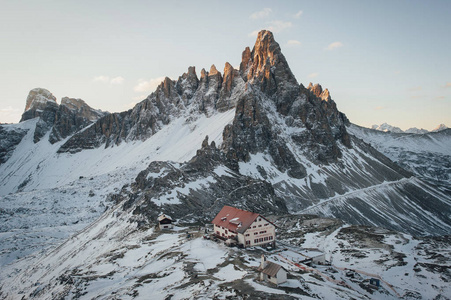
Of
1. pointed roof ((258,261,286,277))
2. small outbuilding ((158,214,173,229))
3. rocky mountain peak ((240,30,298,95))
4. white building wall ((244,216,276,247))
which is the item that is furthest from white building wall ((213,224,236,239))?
rocky mountain peak ((240,30,298,95))

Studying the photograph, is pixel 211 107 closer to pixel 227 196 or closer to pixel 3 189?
pixel 227 196

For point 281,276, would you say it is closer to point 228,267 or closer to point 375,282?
point 228,267

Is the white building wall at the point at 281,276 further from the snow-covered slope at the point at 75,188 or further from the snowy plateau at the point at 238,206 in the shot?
the snow-covered slope at the point at 75,188

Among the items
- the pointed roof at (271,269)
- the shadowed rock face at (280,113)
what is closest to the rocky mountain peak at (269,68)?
the shadowed rock face at (280,113)

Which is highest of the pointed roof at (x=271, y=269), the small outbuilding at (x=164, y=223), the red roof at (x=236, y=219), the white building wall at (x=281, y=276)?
the red roof at (x=236, y=219)

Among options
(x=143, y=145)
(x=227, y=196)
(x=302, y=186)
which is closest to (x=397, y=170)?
(x=302, y=186)

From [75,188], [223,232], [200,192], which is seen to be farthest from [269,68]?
[223,232]

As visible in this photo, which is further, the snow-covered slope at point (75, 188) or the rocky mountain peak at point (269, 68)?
the rocky mountain peak at point (269, 68)
